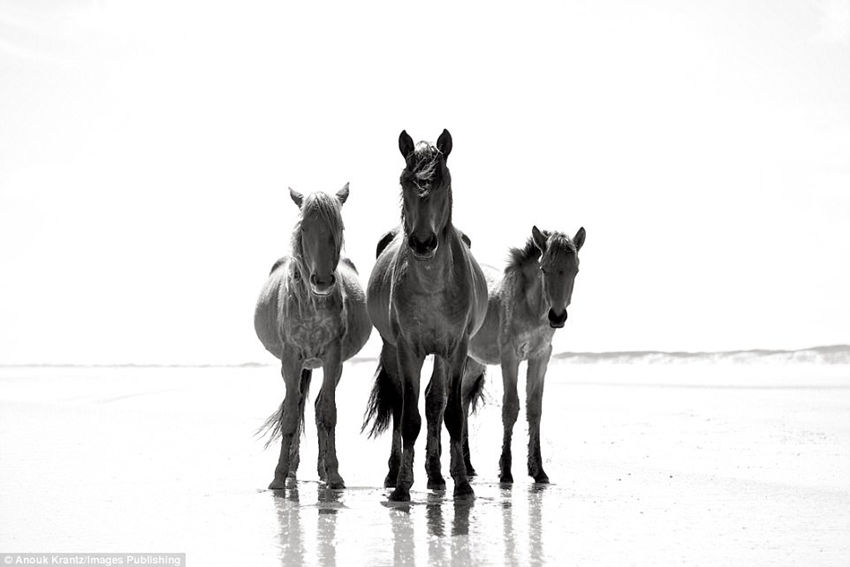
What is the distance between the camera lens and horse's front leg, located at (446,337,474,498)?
7633 millimetres

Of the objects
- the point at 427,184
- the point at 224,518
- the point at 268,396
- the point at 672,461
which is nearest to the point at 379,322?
the point at 427,184

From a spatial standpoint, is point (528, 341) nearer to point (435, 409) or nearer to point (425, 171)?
point (435, 409)

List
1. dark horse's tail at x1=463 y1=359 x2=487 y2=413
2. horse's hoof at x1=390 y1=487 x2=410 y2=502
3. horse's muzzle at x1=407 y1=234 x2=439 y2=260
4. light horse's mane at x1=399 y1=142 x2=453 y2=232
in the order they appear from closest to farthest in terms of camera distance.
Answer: horse's muzzle at x1=407 y1=234 x2=439 y2=260
light horse's mane at x1=399 y1=142 x2=453 y2=232
horse's hoof at x1=390 y1=487 x2=410 y2=502
dark horse's tail at x1=463 y1=359 x2=487 y2=413

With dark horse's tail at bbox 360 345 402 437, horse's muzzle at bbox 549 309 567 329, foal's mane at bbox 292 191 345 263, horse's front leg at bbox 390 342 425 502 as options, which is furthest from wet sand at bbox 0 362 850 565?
foal's mane at bbox 292 191 345 263

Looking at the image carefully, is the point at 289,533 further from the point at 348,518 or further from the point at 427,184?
the point at 427,184

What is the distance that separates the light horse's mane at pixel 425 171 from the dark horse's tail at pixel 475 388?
13.7ft

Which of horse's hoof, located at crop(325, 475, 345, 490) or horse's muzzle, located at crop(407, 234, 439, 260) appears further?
horse's hoof, located at crop(325, 475, 345, 490)

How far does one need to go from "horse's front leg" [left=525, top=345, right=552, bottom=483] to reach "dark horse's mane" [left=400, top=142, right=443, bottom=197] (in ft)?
9.40

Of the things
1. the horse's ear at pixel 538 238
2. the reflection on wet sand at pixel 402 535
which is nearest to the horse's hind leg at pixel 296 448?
the reflection on wet sand at pixel 402 535

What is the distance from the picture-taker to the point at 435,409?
768 centimetres

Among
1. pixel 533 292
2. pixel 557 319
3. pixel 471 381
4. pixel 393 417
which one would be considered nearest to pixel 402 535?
pixel 393 417

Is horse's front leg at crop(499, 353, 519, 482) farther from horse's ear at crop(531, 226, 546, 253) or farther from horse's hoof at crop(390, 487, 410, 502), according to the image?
horse's hoof at crop(390, 487, 410, 502)

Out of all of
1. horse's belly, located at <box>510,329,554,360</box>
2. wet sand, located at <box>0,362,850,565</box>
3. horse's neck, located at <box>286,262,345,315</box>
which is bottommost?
wet sand, located at <box>0,362,850,565</box>

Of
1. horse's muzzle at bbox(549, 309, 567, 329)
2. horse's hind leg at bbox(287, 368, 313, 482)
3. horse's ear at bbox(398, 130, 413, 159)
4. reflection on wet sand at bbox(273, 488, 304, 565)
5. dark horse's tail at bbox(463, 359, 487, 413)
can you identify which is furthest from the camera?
dark horse's tail at bbox(463, 359, 487, 413)
